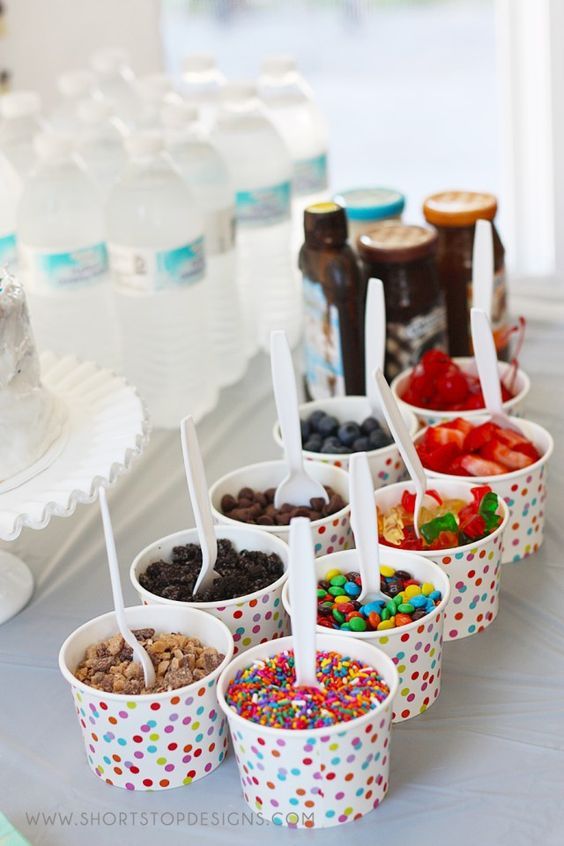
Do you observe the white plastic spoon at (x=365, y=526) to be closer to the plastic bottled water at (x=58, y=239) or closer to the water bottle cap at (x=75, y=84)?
the plastic bottled water at (x=58, y=239)

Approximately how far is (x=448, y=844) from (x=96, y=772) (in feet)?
0.88

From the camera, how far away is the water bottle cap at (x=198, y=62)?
1643mm

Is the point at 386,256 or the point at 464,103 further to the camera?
the point at 464,103

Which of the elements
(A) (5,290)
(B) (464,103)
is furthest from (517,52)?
(B) (464,103)

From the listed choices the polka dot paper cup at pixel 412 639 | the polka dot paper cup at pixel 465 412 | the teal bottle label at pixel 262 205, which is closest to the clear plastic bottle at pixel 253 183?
the teal bottle label at pixel 262 205

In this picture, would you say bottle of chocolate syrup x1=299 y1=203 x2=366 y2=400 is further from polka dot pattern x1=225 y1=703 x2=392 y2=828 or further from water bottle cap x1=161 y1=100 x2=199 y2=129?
polka dot pattern x1=225 y1=703 x2=392 y2=828

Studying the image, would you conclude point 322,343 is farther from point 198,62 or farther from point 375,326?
point 198,62

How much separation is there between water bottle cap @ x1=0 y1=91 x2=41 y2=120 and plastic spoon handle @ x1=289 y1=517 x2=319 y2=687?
0.97 metres

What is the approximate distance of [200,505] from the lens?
946mm

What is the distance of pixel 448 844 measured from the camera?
775 millimetres

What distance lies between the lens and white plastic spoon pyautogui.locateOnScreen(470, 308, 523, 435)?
111 centimetres

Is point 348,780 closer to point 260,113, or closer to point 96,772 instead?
point 96,772

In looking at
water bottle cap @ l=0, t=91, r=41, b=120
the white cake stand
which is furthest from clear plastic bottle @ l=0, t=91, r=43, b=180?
the white cake stand

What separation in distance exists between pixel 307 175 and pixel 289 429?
2.24 feet
